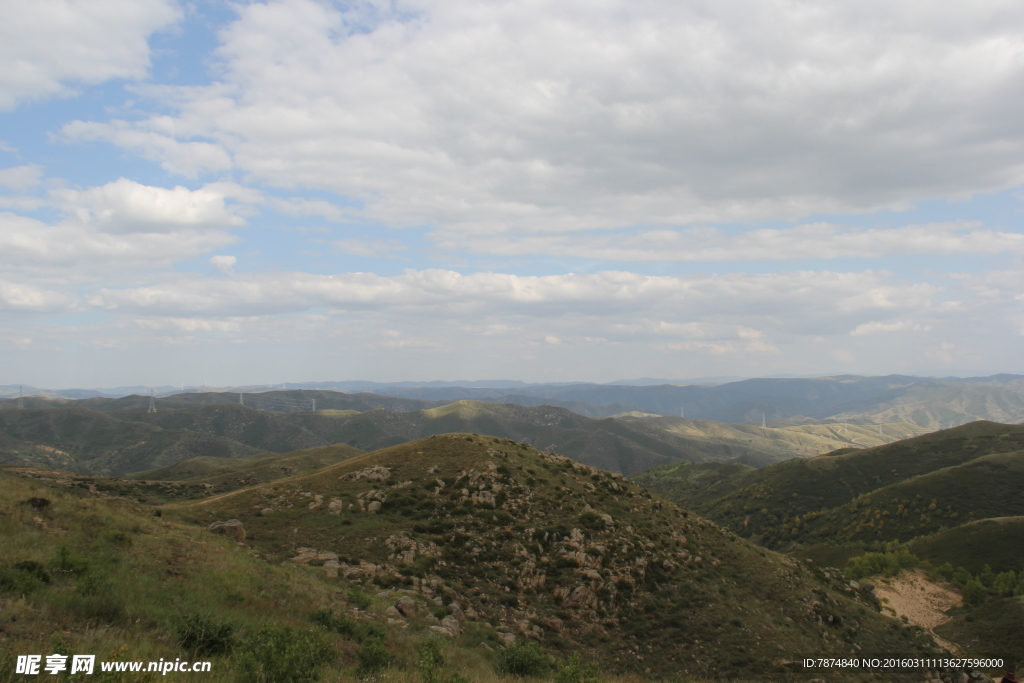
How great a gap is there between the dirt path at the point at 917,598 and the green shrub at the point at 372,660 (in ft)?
196

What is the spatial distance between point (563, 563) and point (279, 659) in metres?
29.2

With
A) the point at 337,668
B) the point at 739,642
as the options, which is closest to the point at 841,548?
the point at 739,642

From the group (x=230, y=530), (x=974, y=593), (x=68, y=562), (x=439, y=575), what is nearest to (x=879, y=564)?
(x=974, y=593)

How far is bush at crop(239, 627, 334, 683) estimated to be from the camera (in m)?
10.8

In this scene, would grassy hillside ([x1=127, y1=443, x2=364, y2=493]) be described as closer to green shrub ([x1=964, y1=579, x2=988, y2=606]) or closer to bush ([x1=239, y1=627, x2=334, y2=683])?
bush ([x1=239, y1=627, x2=334, y2=683])

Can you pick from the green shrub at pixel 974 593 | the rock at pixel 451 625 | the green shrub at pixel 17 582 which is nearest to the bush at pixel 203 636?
the green shrub at pixel 17 582

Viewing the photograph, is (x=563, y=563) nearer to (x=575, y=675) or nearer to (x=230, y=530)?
(x=575, y=675)

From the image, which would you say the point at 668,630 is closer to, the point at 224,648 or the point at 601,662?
the point at 601,662

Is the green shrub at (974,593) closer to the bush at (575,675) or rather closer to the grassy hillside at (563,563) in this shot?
the grassy hillside at (563,563)

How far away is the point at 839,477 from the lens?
14862cm

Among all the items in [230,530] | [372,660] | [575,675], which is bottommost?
[230,530]

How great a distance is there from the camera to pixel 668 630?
32844 mm

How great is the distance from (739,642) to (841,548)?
68440 millimetres

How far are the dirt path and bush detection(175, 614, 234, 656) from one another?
64.8 m
